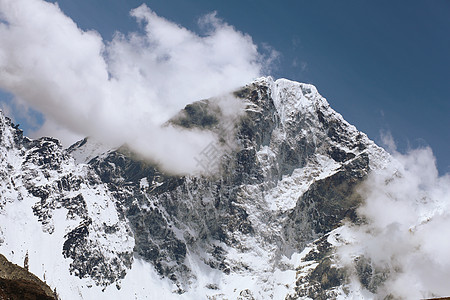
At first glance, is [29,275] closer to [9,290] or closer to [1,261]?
[1,261]

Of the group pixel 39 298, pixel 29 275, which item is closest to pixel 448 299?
pixel 39 298

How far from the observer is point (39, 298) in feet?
320

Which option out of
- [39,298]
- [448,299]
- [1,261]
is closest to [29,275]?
[1,261]

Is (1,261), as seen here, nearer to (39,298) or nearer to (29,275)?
(29,275)

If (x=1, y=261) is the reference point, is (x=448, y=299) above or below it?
below

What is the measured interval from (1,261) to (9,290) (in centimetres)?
6074

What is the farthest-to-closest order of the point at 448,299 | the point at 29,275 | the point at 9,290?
the point at 29,275, the point at 9,290, the point at 448,299

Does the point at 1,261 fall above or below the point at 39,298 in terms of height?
above

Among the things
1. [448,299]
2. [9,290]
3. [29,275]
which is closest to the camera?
[448,299]

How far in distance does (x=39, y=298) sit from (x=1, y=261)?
60395mm

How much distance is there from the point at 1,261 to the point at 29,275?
9899 mm

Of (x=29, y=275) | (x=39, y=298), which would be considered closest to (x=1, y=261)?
(x=29, y=275)

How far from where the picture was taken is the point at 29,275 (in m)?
148

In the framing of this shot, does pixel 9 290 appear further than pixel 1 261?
No
